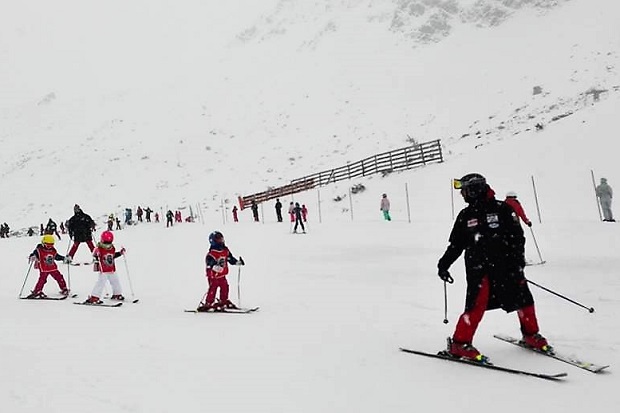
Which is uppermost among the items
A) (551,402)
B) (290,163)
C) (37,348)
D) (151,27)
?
(151,27)

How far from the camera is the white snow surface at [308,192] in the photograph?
15.7 ft

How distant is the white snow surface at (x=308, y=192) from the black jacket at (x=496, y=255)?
66cm

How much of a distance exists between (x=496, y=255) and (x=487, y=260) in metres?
0.10

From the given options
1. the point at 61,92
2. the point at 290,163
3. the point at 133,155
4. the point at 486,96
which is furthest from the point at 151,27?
the point at 486,96

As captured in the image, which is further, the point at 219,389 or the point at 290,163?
the point at 290,163

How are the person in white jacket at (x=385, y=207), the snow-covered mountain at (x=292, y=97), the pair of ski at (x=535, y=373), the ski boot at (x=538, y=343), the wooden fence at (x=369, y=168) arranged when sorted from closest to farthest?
the pair of ski at (x=535, y=373) → the ski boot at (x=538, y=343) → the person in white jacket at (x=385, y=207) → the wooden fence at (x=369, y=168) → the snow-covered mountain at (x=292, y=97)

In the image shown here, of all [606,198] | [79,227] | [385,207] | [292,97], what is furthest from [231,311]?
[292,97]

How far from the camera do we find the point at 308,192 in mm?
30562

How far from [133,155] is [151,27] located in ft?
155

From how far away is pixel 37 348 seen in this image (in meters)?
6.00

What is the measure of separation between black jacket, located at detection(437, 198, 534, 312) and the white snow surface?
66 cm

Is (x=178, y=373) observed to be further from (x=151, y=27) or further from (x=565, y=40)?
(x=151, y=27)

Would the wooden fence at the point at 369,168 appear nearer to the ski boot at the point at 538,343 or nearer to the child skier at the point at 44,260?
the child skier at the point at 44,260

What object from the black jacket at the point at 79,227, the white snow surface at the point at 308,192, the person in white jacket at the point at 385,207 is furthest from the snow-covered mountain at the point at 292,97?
the black jacket at the point at 79,227
